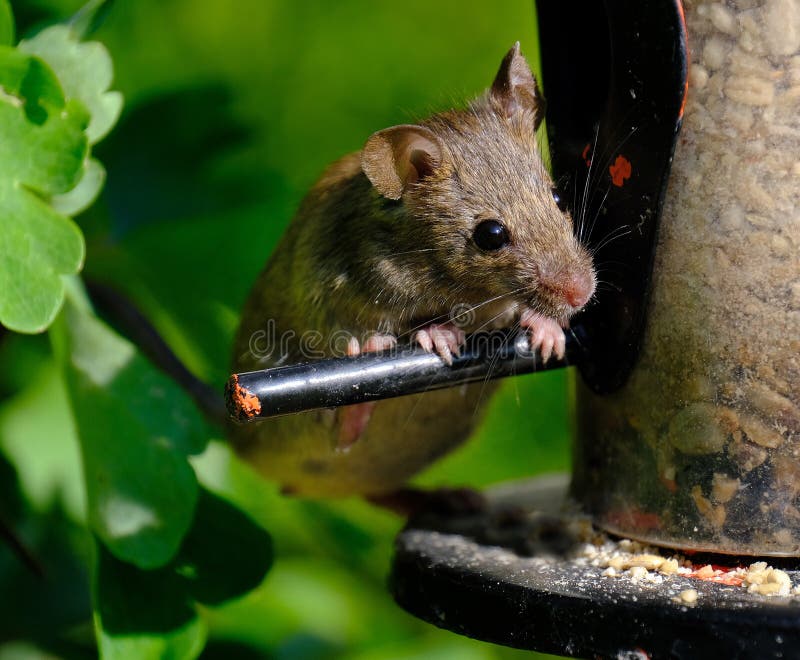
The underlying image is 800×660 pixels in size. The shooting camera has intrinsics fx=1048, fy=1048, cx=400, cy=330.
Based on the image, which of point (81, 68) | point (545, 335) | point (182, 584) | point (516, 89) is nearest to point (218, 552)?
point (182, 584)

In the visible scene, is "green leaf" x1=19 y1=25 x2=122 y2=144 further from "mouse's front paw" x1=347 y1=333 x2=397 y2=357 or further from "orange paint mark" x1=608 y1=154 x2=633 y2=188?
"orange paint mark" x1=608 y1=154 x2=633 y2=188

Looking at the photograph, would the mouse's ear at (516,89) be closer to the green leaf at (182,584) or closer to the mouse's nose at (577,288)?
the mouse's nose at (577,288)

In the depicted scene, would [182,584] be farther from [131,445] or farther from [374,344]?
[374,344]

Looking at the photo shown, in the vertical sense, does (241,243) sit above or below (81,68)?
below

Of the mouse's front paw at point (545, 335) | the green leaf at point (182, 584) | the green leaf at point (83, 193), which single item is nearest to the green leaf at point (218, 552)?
the green leaf at point (182, 584)

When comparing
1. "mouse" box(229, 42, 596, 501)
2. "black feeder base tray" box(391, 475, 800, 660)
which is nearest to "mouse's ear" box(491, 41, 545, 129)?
"mouse" box(229, 42, 596, 501)

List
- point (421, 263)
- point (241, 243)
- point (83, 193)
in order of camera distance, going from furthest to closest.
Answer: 1. point (241, 243)
2. point (421, 263)
3. point (83, 193)

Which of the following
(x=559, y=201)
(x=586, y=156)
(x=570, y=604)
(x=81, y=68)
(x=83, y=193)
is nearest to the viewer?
(x=570, y=604)
